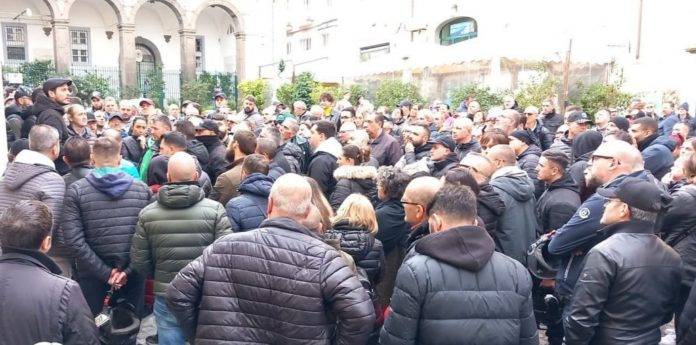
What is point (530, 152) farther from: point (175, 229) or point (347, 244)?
point (175, 229)

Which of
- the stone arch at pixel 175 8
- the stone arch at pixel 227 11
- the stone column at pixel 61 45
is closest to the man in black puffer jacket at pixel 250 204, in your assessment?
the stone column at pixel 61 45

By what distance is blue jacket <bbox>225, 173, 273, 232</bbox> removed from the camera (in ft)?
14.7

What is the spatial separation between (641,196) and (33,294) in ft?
10.6

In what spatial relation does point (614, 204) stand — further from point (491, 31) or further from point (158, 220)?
point (491, 31)

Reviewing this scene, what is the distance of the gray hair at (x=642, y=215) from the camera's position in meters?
3.24

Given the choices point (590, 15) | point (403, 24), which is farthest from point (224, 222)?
point (403, 24)

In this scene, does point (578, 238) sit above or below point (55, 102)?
below

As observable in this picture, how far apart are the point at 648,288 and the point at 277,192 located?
209 cm

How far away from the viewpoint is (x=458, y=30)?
1037 inches

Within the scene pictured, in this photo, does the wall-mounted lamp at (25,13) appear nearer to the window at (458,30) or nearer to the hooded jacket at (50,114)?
the window at (458,30)

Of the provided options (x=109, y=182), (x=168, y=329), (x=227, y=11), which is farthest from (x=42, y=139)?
(x=227, y=11)

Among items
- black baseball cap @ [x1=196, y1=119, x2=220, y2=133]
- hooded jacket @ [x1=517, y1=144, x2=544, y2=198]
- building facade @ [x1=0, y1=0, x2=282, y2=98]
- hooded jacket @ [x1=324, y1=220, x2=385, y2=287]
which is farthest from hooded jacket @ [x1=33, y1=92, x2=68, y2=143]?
building facade @ [x1=0, y1=0, x2=282, y2=98]

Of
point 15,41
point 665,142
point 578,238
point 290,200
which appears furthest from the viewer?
point 15,41

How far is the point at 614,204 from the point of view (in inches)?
132
